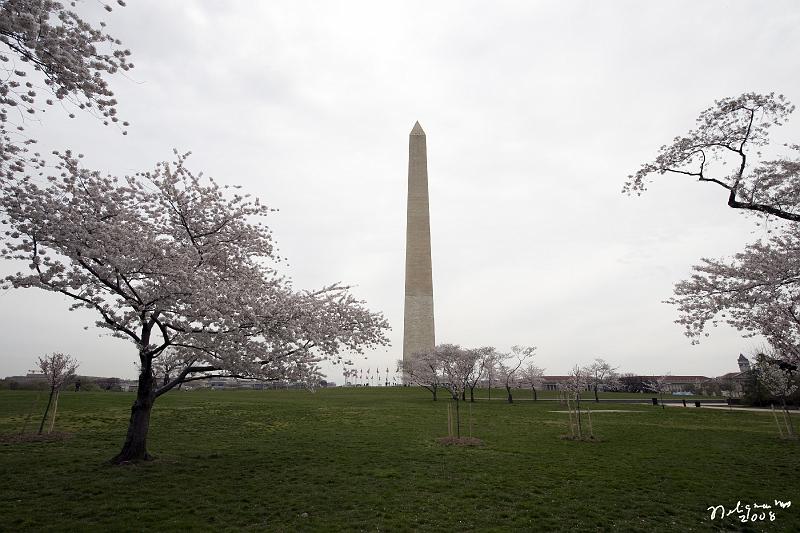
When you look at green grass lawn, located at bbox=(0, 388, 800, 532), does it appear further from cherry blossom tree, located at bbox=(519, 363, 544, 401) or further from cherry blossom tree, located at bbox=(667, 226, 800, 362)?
cherry blossom tree, located at bbox=(519, 363, 544, 401)

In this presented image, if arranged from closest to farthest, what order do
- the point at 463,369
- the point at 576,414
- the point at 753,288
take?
1. the point at 753,288
2. the point at 576,414
3. the point at 463,369

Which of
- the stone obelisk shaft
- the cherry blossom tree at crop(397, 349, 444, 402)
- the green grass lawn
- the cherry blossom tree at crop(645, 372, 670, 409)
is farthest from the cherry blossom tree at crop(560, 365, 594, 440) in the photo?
the stone obelisk shaft

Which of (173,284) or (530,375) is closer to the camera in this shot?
(173,284)

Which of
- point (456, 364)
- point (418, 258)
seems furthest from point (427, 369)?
point (418, 258)

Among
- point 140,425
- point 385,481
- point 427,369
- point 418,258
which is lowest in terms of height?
point 385,481

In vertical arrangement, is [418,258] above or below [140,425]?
above

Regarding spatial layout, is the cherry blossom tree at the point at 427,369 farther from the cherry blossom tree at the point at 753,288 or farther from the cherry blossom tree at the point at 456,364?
the cherry blossom tree at the point at 753,288

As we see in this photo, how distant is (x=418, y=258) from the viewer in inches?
2376

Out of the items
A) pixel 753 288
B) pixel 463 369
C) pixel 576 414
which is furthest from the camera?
pixel 463 369

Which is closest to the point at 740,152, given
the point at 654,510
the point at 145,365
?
the point at 654,510

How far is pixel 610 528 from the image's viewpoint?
8.02 m

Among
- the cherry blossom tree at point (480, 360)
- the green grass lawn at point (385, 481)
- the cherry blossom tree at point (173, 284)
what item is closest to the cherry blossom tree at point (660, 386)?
the cherry blossom tree at point (480, 360)

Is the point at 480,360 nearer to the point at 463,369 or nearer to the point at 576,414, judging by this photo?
the point at 463,369

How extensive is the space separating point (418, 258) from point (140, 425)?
4903cm
